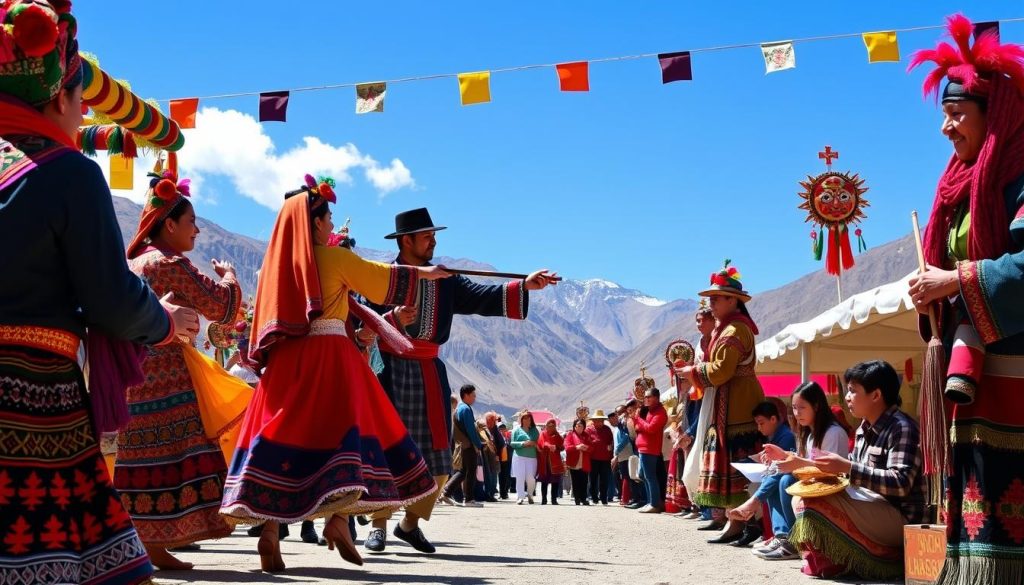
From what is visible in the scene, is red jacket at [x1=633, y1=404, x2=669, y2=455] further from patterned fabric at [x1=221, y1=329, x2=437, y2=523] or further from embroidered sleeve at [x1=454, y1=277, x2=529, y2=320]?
patterned fabric at [x1=221, y1=329, x2=437, y2=523]

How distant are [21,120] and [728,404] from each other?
6787mm

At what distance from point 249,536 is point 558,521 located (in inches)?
160

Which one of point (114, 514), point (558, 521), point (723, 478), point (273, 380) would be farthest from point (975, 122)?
point (558, 521)

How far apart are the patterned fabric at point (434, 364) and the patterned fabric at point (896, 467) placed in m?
2.35

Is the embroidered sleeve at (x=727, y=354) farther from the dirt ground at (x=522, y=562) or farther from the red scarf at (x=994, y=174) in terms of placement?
the red scarf at (x=994, y=174)

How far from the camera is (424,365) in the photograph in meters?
7.51

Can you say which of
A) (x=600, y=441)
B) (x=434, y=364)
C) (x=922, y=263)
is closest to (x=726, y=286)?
(x=434, y=364)

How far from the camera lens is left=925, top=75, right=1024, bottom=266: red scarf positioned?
3885mm

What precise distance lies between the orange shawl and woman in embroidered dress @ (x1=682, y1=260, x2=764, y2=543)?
13.2 ft

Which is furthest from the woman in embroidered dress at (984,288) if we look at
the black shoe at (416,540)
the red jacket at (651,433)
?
the red jacket at (651,433)

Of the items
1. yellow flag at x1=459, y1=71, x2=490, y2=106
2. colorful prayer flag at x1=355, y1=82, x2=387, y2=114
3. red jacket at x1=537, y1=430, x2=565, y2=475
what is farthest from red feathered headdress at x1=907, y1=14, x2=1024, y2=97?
red jacket at x1=537, y1=430, x2=565, y2=475

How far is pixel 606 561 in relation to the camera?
677cm

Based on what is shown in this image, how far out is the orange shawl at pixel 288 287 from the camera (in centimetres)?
589

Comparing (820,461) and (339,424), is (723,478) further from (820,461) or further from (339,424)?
(339,424)
